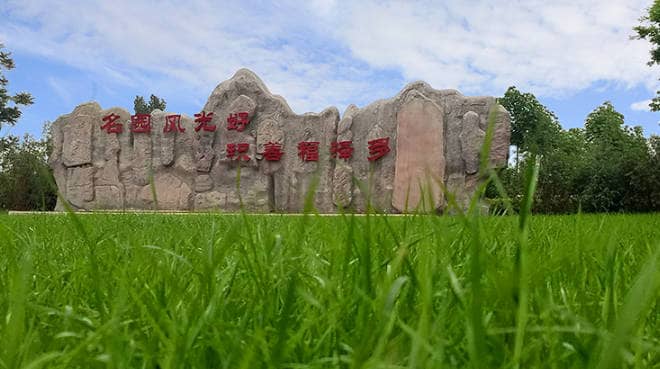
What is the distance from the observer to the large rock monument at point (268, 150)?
833 cm

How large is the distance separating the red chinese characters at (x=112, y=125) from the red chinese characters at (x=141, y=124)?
262 millimetres

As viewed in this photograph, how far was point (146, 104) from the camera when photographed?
98.0ft

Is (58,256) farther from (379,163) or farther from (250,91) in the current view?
(250,91)

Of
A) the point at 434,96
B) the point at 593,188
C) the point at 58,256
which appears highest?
the point at 434,96

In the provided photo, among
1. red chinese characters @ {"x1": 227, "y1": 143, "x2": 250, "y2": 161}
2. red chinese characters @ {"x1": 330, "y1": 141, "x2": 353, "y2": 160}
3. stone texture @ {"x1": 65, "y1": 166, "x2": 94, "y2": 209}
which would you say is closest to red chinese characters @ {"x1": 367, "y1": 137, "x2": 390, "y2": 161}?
red chinese characters @ {"x1": 330, "y1": 141, "x2": 353, "y2": 160}

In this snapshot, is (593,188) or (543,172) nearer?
(593,188)

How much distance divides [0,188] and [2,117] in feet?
15.4

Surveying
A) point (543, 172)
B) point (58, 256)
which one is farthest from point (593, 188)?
point (58, 256)

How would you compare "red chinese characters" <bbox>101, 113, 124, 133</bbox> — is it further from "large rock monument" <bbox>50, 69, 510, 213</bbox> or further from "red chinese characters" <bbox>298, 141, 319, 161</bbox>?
"red chinese characters" <bbox>298, 141, 319, 161</bbox>

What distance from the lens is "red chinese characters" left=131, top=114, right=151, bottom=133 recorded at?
10133 mm

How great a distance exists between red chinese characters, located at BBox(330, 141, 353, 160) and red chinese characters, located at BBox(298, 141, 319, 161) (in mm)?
337

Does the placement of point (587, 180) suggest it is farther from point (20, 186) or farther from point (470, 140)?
point (20, 186)

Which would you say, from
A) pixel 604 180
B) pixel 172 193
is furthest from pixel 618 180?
pixel 172 193

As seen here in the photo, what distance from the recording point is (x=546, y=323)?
63cm
